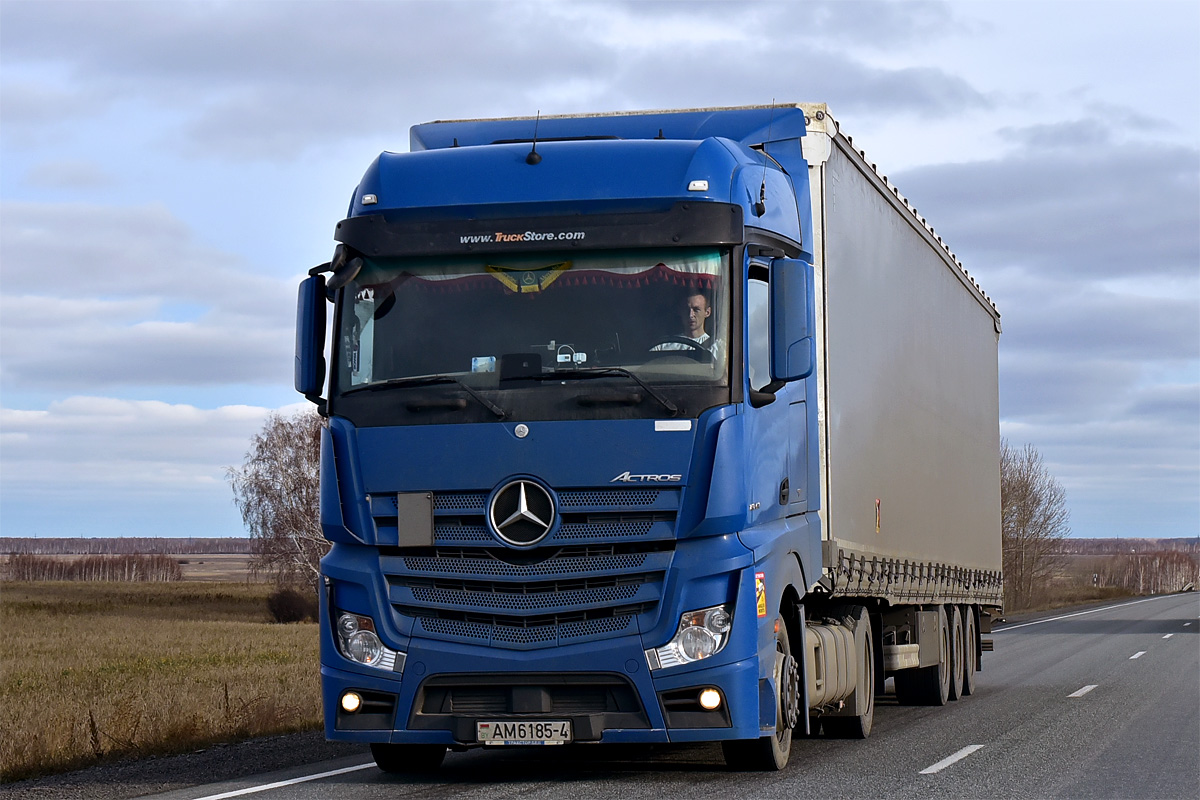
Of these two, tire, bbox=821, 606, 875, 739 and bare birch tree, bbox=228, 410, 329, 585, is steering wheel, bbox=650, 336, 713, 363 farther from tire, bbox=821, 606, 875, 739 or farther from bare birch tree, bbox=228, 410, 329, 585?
bare birch tree, bbox=228, 410, 329, 585

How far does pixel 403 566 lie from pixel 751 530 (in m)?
1.96

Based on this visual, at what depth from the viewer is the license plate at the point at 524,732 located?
26.0 feet

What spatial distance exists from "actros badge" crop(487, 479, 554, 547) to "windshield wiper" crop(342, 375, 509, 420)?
421mm

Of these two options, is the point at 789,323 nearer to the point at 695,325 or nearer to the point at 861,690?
the point at 695,325

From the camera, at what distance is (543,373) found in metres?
8.11

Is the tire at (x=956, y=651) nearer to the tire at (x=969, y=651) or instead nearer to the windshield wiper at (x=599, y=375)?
the tire at (x=969, y=651)

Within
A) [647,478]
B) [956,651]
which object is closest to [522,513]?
[647,478]

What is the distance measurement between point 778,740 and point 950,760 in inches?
77.8

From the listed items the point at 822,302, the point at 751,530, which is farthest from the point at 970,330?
the point at 751,530

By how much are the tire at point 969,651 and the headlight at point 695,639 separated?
10103mm

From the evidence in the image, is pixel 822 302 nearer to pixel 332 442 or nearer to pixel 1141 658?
pixel 332 442

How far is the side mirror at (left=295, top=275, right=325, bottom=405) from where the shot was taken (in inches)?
337

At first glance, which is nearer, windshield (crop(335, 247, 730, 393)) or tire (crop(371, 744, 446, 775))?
windshield (crop(335, 247, 730, 393))

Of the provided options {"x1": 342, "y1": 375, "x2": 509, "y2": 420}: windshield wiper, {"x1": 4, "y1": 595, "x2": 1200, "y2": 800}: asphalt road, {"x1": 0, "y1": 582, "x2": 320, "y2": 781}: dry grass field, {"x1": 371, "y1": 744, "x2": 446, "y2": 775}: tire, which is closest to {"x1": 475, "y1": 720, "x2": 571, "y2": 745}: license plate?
{"x1": 4, "y1": 595, "x2": 1200, "y2": 800}: asphalt road
